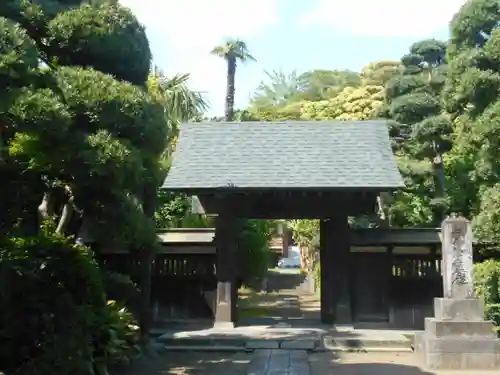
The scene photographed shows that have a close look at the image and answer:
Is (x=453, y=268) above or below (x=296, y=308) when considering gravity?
above

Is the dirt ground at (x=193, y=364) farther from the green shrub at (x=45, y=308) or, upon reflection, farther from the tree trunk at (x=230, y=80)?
the tree trunk at (x=230, y=80)

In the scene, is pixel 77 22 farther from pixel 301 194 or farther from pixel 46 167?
pixel 301 194

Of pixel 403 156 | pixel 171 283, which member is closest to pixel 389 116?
pixel 403 156

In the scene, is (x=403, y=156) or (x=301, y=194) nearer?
(x=301, y=194)

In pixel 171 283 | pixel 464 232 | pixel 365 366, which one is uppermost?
pixel 464 232

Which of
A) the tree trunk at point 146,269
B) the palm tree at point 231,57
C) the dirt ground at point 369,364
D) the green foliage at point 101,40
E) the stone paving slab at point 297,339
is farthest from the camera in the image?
the palm tree at point 231,57

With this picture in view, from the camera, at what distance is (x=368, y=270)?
1612 cm

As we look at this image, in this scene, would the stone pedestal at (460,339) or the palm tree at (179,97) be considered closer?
the stone pedestal at (460,339)

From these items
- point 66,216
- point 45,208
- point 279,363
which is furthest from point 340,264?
point 45,208

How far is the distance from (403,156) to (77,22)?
1703 centimetres

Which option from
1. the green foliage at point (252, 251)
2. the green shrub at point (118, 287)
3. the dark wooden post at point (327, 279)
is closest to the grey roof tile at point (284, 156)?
the dark wooden post at point (327, 279)

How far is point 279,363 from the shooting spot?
10734 millimetres

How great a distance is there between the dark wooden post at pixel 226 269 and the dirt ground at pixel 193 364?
2.20 meters

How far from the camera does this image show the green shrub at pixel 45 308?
24.9 feet
